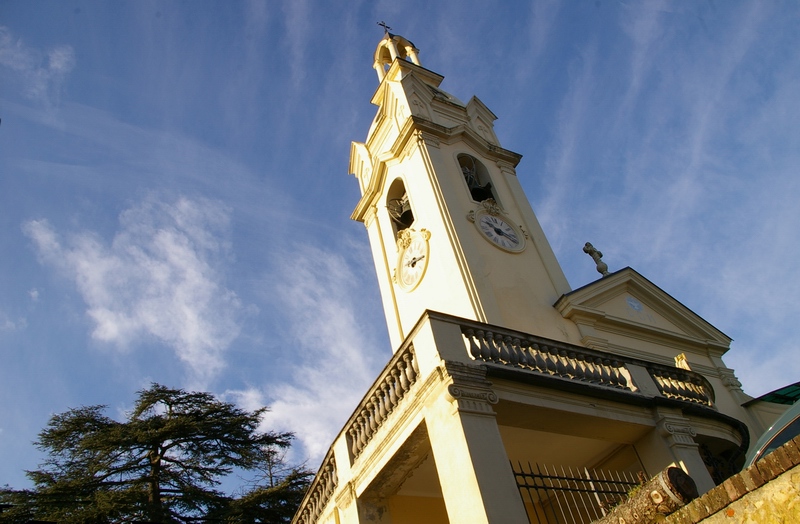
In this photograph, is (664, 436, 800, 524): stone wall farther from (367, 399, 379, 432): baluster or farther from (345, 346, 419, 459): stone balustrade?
(367, 399, 379, 432): baluster

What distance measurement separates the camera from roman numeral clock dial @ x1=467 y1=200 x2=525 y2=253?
56.1ft

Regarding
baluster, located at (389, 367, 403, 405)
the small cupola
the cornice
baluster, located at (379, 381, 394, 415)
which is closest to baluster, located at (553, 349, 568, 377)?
baluster, located at (389, 367, 403, 405)

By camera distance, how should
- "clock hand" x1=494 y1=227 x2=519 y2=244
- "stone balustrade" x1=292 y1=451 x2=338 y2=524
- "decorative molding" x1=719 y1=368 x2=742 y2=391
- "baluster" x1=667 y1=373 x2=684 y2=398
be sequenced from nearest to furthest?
"baluster" x1=667 y1=373 x2=684 y2=398 → "stone balustrade" x1=292 y1=451 x2=338 y2=524 → "clock hand" x1=494 y1=227 x2=519 y2=244 → "decorative molding" x1=719 y1=368 x2=742 y2=391

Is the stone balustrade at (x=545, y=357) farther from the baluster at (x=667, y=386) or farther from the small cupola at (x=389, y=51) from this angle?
the small cupola at (x=389, y=51)

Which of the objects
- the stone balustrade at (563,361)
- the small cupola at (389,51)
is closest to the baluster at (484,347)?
the stone balustrade at (563,361)

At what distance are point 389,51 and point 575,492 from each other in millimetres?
19547

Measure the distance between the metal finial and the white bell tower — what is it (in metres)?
2.69

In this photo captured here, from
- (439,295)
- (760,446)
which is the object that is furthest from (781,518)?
(439,295)

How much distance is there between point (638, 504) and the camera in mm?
5836

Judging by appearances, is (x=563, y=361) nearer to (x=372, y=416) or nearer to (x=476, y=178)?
(x=372, y=416)

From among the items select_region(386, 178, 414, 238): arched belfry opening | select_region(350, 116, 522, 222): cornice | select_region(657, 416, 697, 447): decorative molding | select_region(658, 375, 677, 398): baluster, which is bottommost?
select_region(657, 416, 697, 447): decorative molding

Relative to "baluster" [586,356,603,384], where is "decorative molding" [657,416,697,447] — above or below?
below

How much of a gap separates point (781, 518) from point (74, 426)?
17448 millimetres

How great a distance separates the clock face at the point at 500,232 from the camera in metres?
17.1
